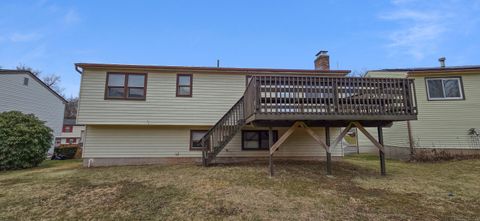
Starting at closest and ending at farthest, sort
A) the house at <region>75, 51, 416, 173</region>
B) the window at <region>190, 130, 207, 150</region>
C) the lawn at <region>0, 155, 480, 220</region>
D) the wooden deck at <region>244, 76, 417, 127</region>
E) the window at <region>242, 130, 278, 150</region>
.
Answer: the lawn at <region>0, 155, 480, 220</region>, the wooden deck at <region>244, 76, 417, 127</region>, the house at <region>75, 51, 416, 173</region>, the window at <region>190, 130, 207, 150</region>, the window at <region>242, 130, 278, 150</region>

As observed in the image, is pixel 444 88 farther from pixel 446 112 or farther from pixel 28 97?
pixel 28 97

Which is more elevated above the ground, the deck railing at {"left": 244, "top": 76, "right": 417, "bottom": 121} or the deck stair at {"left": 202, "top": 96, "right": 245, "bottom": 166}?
the deck railing at {"left": 244, "top": 76, "right": 417, "bottom": 121}

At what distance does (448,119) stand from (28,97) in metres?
Result: 28.6

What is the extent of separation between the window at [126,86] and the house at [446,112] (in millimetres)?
13680

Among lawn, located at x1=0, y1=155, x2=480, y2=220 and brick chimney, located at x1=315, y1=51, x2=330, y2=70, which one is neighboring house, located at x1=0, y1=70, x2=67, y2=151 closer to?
lawn, located at x1=0, y1=155, x2=480, y2=220

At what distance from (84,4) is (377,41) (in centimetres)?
2505

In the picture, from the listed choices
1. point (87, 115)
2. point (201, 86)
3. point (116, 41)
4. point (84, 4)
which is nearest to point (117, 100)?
point (87, 115)

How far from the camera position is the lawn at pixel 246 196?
5016 mm

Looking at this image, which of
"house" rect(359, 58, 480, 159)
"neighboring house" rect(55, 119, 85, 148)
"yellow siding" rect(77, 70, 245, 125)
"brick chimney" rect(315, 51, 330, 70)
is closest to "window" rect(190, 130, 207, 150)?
"yellow siding" rect(77, 70, 245, 125)

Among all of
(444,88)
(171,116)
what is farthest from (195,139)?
(444,88)

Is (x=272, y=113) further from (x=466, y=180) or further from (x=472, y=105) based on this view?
(x=472, y=105)

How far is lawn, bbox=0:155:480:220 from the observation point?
5.02m

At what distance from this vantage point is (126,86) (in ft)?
36.9

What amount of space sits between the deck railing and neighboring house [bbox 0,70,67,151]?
17.3m
